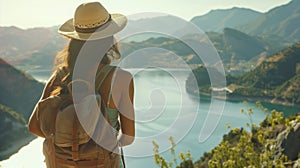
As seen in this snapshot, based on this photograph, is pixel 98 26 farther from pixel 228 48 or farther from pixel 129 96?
pixel 228 48

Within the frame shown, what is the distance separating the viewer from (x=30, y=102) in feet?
122

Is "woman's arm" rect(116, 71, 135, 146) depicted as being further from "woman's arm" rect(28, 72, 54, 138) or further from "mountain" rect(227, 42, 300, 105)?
"mountain" rect(227, 42, 300, 105)

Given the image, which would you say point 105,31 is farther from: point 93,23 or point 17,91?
point 17,91

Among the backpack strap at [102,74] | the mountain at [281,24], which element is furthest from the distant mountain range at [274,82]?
the mountain at [281,24]

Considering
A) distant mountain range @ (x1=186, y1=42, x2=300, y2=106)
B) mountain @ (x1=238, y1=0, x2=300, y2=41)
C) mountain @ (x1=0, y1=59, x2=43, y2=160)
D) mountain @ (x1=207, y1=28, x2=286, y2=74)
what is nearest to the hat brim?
mountain @ (x1=0, y1=59, x2=43, y2=160)

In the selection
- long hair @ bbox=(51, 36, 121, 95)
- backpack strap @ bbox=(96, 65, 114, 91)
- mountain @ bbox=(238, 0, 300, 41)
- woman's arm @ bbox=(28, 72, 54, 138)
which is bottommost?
woman's arm @ bbox=(28, 72, 54, 138)

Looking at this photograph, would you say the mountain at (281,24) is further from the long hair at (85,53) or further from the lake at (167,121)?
the long hair at (85,53)

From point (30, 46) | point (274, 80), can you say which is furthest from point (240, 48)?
point (30, 46)

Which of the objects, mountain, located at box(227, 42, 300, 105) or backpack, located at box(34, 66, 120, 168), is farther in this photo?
mountain, located at box(227, 42, 300, 105)

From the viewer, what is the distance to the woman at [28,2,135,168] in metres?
0.91

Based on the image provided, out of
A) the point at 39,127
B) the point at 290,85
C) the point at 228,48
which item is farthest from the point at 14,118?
the point at 228,48

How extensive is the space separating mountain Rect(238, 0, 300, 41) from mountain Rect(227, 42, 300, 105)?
10310cm

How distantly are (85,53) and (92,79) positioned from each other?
8 cm

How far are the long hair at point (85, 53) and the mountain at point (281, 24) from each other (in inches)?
6186
